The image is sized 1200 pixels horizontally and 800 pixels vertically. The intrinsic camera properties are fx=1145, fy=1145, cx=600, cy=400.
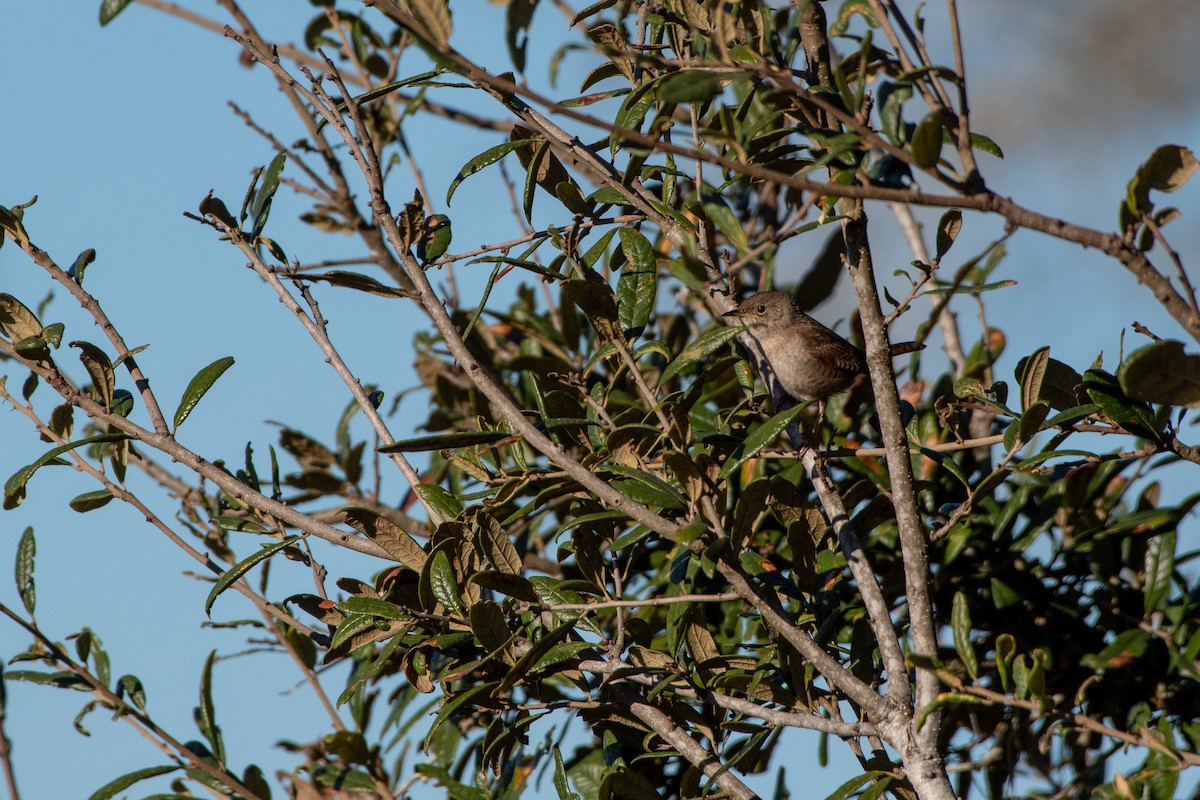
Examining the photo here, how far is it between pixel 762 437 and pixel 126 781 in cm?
→ 221

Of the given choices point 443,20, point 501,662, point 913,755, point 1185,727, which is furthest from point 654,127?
point 1185,727

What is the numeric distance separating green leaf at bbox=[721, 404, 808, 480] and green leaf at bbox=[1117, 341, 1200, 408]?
0.75m

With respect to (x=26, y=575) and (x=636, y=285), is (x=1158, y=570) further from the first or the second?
(x=26, y=575)

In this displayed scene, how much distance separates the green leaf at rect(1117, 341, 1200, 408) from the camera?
6.94ft

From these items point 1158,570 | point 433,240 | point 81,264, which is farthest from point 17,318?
point 1158,570

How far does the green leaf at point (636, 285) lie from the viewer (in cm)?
309

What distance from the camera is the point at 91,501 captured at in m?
3.33

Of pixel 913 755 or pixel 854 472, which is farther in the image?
pixel 854 472

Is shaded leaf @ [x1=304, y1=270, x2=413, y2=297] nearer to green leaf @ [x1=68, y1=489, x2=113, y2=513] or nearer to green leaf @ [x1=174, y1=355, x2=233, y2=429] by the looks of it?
green leaf @ [x1=174, y1=355, x2=233, y2=429]

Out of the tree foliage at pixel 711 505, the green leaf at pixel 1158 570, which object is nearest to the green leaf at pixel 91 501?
the tree foliage at pixel 711 505

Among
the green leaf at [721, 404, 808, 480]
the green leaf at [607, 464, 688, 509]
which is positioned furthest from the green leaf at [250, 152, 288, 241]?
the green leaf at [721, 404, 808, 480]

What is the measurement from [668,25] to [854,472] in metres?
1.72

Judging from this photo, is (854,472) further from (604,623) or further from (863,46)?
(863,46)

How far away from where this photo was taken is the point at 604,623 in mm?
3398
